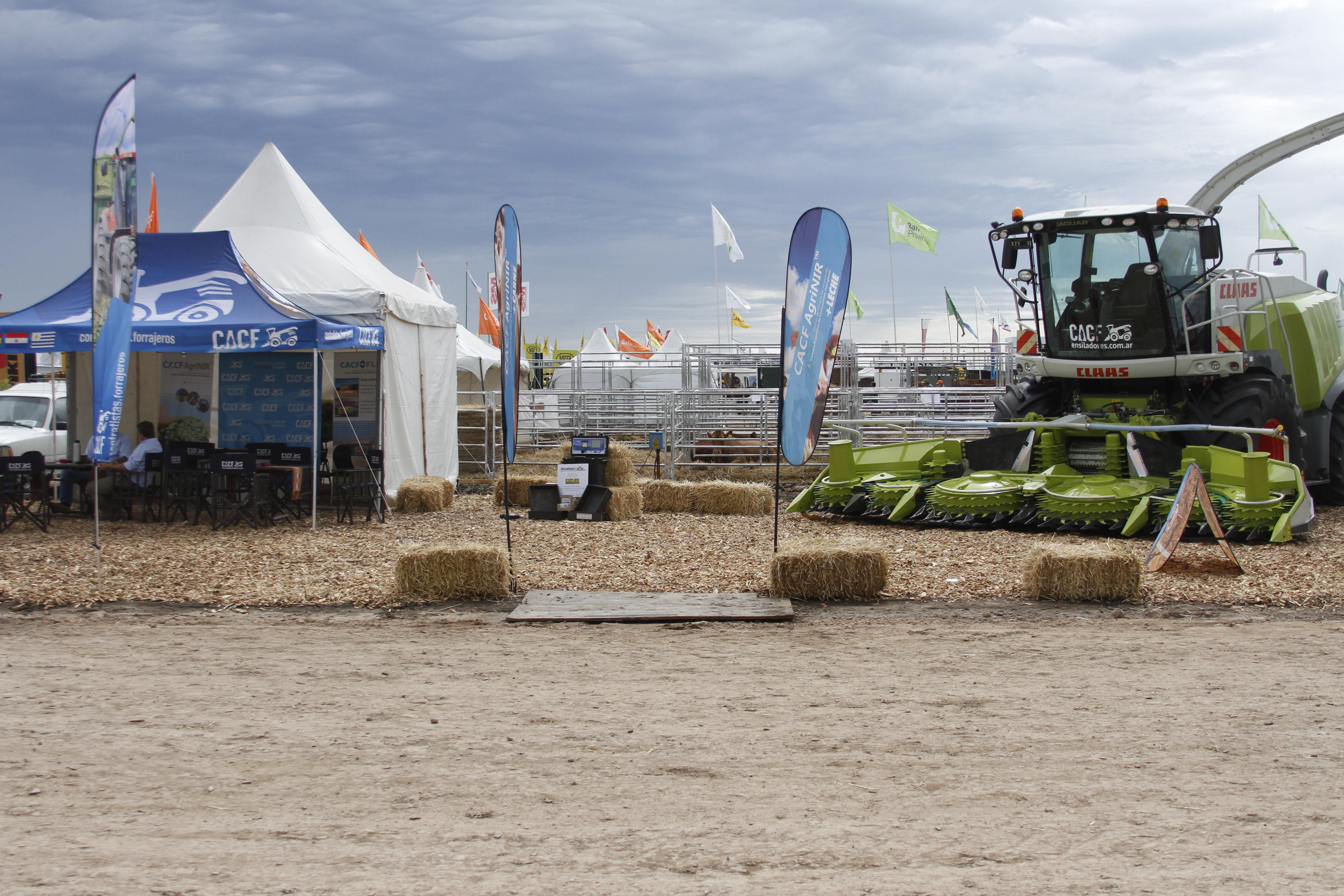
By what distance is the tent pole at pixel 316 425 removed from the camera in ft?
36.8

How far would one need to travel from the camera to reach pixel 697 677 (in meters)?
5.08

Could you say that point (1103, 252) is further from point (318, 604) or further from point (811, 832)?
point (811, 832)

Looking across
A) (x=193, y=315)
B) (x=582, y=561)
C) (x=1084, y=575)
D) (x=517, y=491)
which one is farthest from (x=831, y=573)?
(x=193, y=315)

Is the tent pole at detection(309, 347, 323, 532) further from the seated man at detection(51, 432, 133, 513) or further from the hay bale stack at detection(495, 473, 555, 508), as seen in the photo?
the hay bale stack at detection(495, 473, 555, 508)

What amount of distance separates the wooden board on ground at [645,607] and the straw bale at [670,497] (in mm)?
6072

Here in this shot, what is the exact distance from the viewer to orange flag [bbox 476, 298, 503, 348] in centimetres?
3447

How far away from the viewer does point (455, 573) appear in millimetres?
7301

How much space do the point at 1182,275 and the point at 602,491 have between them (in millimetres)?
7057

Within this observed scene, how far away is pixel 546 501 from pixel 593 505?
2.15ft

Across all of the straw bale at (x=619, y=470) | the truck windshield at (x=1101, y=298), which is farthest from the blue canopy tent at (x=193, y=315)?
the truck windshield at (x=1101, y=298)

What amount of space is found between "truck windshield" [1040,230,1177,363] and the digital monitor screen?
5532 mm

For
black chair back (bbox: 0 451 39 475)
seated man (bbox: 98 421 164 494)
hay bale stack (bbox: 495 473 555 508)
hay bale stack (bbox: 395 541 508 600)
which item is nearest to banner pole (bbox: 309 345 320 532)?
seated man (bbox: 98 421 164 494)

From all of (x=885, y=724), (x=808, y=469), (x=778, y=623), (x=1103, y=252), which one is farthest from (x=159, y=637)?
(x=808, y=469)

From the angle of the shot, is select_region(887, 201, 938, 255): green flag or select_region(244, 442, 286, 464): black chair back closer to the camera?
select_region(244, 442, 286, 464): black chair back
